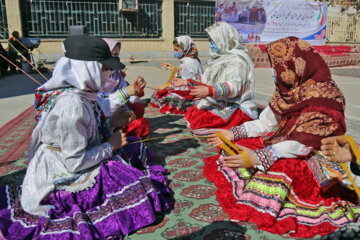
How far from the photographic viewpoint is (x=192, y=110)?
437 centimetres

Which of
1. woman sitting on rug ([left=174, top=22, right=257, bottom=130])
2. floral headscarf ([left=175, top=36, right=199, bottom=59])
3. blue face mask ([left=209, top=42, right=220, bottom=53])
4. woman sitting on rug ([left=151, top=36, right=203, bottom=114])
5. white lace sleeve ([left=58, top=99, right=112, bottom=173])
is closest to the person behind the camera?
→ white lace sleeve ([left=58, top=99, right=112, bottom=173])

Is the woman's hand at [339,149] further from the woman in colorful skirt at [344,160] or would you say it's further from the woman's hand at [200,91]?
the woman's hand at [200,91]

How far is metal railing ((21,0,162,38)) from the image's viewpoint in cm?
1445

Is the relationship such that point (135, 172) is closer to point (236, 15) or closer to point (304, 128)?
point (304, 128)

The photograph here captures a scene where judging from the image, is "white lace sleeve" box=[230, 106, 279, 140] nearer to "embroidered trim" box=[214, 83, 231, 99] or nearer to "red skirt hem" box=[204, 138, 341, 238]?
"red skirt hem" box=[204, 138, 341, 238]

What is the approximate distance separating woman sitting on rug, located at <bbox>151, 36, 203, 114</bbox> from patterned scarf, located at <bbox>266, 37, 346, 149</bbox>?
3221 mm

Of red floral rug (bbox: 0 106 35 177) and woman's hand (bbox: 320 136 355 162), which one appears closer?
woman's hand (bbox: 320 136 355 162)

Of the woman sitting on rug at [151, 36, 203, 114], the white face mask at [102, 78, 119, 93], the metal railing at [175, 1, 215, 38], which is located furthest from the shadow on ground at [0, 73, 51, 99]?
the metal railing at [175, 1, 215, 38]

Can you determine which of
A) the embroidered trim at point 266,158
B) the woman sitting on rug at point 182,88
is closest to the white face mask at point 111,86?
the woman sitting on rug at point 182,88

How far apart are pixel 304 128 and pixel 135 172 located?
124cm

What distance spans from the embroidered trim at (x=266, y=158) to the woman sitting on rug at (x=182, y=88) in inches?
135

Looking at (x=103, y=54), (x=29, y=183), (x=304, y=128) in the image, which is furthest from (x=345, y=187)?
(x=29, y=183)

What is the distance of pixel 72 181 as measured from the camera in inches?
84.1

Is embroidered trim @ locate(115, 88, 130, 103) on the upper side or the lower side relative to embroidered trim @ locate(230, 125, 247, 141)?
upper
